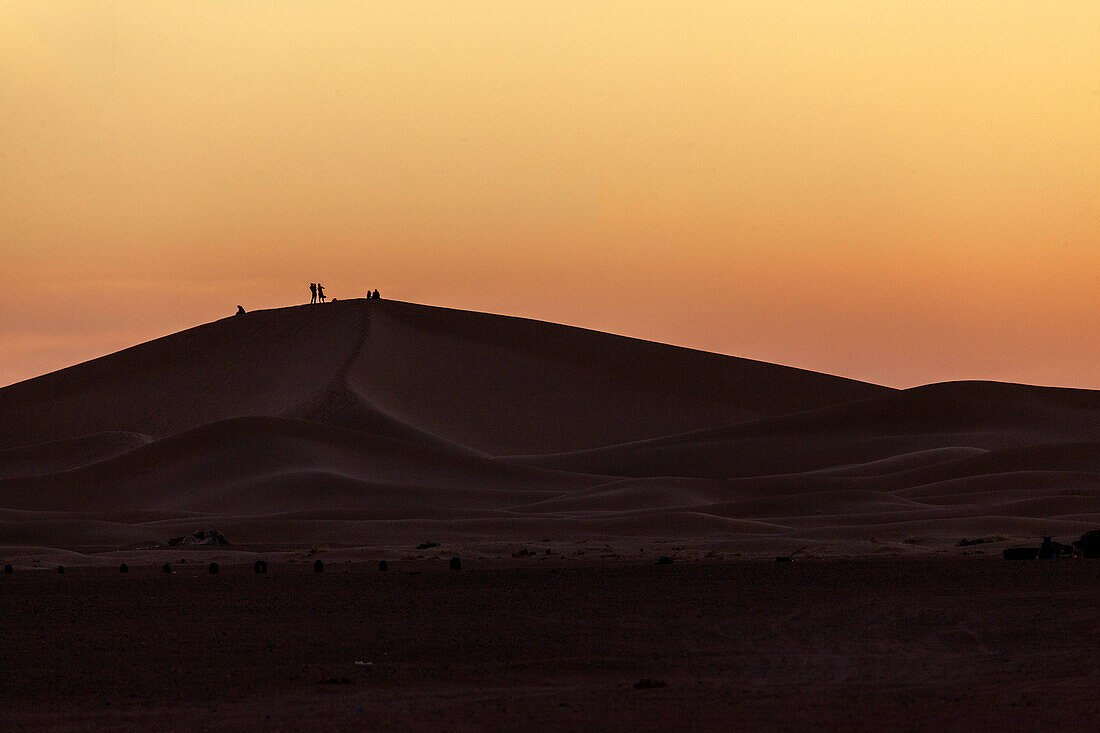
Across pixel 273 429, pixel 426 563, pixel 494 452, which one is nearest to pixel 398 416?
pixel 494 452

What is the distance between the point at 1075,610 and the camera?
24.1 meters

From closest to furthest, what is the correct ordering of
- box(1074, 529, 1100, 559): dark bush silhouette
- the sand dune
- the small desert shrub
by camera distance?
box(1074, 529, 1100, 559): dark bush silhouette < the small desert shrub < the sand dune

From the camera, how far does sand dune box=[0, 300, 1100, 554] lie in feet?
180

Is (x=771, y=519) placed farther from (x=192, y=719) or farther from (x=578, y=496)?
(x=192, y=719)

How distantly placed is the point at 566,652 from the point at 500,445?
284 feet

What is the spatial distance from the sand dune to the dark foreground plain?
623 inches

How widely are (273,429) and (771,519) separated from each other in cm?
3560

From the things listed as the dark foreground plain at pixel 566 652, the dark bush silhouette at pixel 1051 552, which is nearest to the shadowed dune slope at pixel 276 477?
the dark bush silhouette at pixel 1051 552

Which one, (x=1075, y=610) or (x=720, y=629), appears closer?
(x=720, y=629)

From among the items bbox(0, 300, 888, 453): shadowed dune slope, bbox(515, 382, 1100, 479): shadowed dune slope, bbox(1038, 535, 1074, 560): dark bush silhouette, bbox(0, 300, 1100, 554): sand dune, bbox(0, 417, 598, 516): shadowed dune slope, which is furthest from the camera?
bbox(0, 300, 888, 453): shadowed dune slope

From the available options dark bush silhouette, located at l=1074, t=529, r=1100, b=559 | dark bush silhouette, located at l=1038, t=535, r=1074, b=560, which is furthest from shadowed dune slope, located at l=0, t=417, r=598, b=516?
dark bush silhouette, located at l=1038, t=535, r=1074, b=560

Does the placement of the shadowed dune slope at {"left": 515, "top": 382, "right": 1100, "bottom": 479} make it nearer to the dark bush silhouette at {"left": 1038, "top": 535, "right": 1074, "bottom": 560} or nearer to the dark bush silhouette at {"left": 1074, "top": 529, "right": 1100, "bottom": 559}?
the dark bush silhouette at {"left": 1074, "top": 529, "right": 1100, "bottom": 559}

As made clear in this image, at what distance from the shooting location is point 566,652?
19.9 metres

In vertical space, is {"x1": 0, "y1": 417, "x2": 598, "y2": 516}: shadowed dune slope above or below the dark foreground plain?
above
